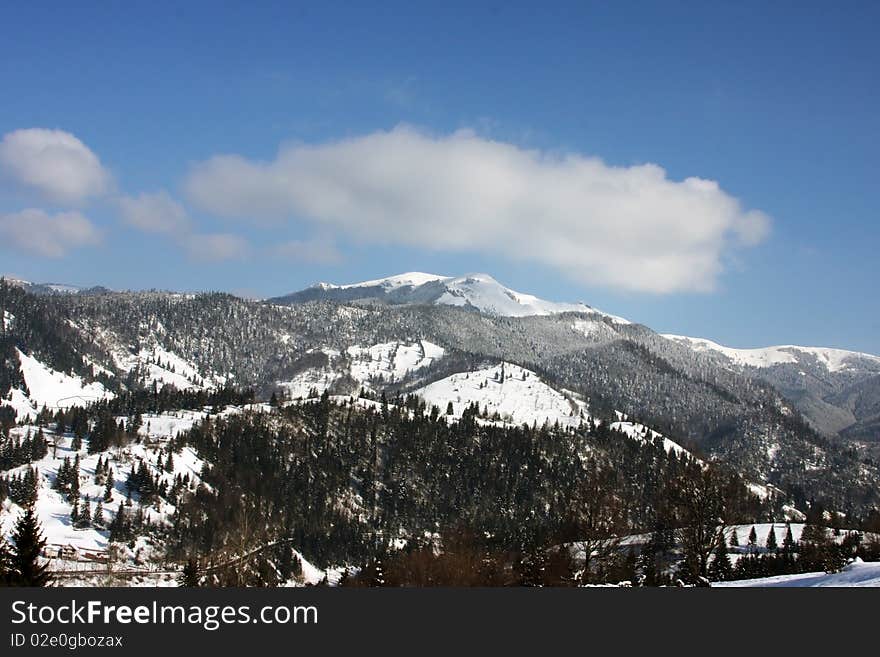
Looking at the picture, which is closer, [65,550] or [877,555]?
[877,555]

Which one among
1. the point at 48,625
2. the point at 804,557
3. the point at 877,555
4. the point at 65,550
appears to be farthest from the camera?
the point at 65,550

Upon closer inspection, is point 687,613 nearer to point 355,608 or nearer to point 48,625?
point 355,608

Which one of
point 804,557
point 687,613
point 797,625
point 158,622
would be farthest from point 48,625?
point 804,557

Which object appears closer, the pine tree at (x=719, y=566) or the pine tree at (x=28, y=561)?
the pine tree at (x=28, y=561)

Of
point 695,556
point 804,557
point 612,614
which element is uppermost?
point 612,614

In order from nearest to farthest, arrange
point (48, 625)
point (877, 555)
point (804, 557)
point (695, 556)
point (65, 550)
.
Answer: point (48, 625), point (695, 556), point (877, 555), point (804, 557), point (65, 550)

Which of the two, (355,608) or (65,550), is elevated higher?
(355,608)

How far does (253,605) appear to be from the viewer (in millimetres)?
28344

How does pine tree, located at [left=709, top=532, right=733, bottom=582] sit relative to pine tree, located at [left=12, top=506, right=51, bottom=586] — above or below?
below

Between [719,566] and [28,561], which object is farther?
[719,566]

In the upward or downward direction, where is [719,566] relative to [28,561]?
downward

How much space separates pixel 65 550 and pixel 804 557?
19402 centimetres

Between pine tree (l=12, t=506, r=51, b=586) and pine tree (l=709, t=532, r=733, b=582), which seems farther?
pine tree (l=709, t=532, r=733, b=582)

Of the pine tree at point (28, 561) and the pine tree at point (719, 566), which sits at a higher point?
the pine tree at point (28, 561)
